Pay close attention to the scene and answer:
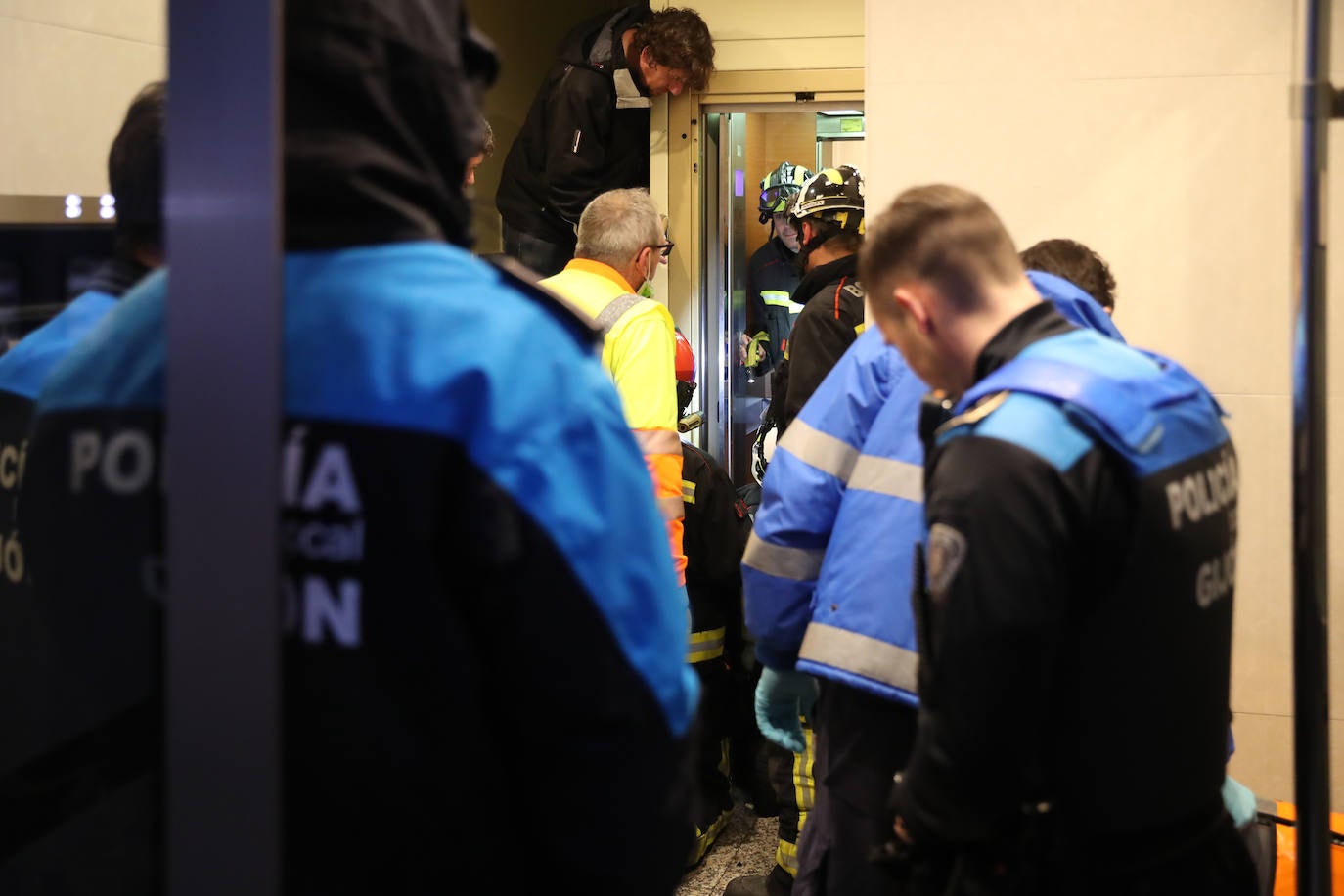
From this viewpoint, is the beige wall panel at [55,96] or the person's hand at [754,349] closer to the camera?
the beige wall panel at [55,96]

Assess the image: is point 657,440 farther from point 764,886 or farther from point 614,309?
point 764,886

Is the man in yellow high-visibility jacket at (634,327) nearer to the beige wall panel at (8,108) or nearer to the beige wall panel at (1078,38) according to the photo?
the beige wall panel at (1078,38)

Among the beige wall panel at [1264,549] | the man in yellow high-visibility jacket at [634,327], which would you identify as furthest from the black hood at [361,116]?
the beige wall panel at [1264,549]

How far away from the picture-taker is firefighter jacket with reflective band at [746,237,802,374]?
5492mm

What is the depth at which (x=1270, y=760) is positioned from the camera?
3402 mm

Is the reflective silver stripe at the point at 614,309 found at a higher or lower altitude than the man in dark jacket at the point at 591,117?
lower

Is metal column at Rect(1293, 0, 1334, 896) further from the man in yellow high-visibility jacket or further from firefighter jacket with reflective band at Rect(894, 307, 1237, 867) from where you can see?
the man in yellow high-visibility jacket

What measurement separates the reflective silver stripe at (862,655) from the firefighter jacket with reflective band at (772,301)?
3.38m

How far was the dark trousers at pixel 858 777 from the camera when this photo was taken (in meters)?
2.10

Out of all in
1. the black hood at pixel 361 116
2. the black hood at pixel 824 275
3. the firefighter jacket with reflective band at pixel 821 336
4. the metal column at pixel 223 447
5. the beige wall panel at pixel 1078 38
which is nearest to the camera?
the metal column at pixel 223 447

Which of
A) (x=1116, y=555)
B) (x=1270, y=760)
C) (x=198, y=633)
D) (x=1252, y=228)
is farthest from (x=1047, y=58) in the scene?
(x=198, y=633)

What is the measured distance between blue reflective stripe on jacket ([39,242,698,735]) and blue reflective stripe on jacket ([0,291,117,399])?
0.27 meters

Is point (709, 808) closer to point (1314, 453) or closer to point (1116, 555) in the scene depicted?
point (1116, 555)

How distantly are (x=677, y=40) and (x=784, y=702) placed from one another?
9.89 feet
